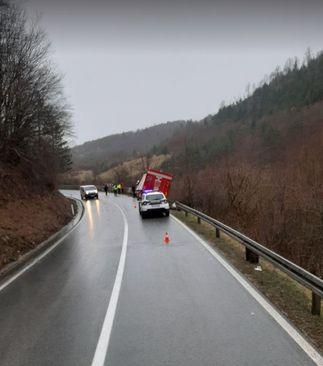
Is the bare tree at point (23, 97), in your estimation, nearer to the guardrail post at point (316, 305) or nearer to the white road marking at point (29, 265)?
the white road marking at point (29, 265)

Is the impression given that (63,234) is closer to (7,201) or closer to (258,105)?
(7,201)

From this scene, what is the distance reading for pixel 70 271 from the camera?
38.1 ft

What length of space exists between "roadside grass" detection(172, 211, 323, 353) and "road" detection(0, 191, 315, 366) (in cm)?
38

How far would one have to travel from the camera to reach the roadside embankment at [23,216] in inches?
590

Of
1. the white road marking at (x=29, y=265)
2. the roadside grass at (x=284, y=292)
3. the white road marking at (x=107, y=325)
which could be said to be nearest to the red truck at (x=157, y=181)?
the white road marking at (x=29, y=265)

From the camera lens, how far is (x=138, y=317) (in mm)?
7352

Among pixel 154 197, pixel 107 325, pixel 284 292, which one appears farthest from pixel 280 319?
pixel 154 197

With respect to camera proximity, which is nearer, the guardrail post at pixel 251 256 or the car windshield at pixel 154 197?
the guardrail post at pixel 251 256

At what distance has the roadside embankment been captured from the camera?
1498 centimetres

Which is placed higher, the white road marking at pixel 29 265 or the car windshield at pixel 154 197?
the car windshield at pixel 154 197

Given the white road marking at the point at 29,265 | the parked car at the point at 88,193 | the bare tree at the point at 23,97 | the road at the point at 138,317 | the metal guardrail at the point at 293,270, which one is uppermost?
the bare tree at the point at 23,97

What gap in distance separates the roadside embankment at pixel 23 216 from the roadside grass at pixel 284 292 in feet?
22.2

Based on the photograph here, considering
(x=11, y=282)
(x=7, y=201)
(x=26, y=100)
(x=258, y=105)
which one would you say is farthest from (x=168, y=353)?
(x=258, y=105)

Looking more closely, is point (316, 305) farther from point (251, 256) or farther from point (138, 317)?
point (251, 256)
